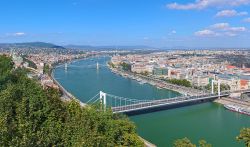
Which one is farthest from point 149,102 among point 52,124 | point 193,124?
point 52,124

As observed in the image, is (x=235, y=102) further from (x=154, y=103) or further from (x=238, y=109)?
(x=154, y=103)

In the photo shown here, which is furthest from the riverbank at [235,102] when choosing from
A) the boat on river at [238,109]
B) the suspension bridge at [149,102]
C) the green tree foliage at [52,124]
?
the green tree foliage at [52,124]

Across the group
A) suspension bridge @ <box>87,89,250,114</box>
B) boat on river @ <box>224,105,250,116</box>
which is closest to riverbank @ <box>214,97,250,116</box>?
boat on river @ <box>224,105,250,116</box>

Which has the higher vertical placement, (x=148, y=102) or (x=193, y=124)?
(x=148, y=102)

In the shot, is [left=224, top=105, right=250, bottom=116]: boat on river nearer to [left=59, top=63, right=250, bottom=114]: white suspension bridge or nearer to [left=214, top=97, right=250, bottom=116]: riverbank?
[left=214, top=97, right=250, bottom=116]: riverbank

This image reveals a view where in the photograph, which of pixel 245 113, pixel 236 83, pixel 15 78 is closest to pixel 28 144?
pixel 15 78

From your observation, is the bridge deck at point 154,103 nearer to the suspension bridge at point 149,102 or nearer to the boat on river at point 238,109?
the suspension bridge at point 149,102

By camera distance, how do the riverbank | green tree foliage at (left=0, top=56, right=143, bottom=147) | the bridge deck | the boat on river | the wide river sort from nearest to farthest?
green tree foliage at (left=0, top=56, right=143, bottom=147) → the wide river → the bridge deck → the boat on river → the riverbank

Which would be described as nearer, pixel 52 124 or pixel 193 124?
pixel 52 124
